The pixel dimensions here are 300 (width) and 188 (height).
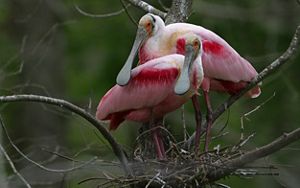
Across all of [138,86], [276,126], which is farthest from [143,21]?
[276,126]

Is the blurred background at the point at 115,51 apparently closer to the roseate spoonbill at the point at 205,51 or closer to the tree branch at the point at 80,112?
the roseate spoonbill at the point at 205,51

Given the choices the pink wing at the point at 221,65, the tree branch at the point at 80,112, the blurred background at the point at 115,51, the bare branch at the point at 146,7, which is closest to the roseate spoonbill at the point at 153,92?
the pink wing at the point at 221,65

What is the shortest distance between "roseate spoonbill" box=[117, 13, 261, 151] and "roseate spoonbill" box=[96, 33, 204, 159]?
17 centimetres

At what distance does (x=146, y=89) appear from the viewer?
7777 mm

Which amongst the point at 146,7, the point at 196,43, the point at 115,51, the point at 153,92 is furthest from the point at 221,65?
the point at 115,51

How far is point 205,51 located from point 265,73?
828mm

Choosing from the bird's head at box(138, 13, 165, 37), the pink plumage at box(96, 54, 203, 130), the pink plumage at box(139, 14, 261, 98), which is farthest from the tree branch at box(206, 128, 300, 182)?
the bird's head at box(138, 13, 165, 37)

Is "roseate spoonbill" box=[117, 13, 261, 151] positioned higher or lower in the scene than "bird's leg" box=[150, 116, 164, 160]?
higher

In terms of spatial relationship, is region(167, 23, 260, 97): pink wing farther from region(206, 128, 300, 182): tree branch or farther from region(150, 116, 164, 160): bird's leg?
region(206, 128, 300, 182): tree branch

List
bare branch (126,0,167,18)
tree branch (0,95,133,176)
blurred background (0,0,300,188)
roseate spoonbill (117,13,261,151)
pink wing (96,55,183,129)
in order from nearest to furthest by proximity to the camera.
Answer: tree branch (0,95,133,176), pink wing (96,55,183,129), roseate spoonbill (117,13,261,151), bare branch (126,0,167,18), blurred background (0,0,300,188)

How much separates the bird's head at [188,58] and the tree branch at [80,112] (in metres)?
0.55

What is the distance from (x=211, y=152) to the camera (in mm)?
7363

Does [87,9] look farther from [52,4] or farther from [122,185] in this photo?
[122,185]

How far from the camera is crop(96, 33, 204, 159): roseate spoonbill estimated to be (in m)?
7.67
